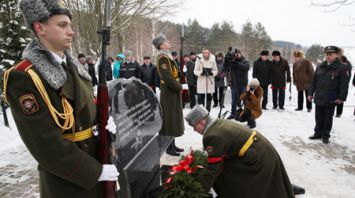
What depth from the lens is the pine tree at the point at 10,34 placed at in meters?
8.06

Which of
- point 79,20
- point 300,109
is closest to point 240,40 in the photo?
point 79,20

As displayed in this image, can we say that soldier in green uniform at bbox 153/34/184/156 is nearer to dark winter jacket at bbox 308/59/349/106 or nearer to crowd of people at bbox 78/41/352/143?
crowd of people at bbox 78/41/352/143

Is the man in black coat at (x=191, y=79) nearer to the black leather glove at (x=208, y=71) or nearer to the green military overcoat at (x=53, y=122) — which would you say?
the black leather glove at (x=208, y=71)

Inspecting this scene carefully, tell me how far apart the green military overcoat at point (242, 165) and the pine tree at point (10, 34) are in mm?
7197

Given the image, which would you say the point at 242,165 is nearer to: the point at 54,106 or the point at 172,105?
the point at 54,106

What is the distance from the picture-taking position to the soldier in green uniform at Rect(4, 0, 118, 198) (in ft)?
5.10

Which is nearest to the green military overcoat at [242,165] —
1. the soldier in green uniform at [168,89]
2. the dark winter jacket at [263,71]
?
the soldier in green uniform at [168,89]

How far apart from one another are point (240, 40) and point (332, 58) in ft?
161

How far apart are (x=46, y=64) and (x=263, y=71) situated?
28.7 ft

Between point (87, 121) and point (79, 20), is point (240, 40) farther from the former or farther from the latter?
point (87, 121)

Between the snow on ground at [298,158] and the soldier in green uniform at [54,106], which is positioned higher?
the soldier in green uniform at [54,106]

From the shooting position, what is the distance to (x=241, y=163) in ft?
9.38

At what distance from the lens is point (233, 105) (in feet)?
27.9

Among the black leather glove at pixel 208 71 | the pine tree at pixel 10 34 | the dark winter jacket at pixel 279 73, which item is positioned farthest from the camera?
the dark winter jacket at pixel 279 73
